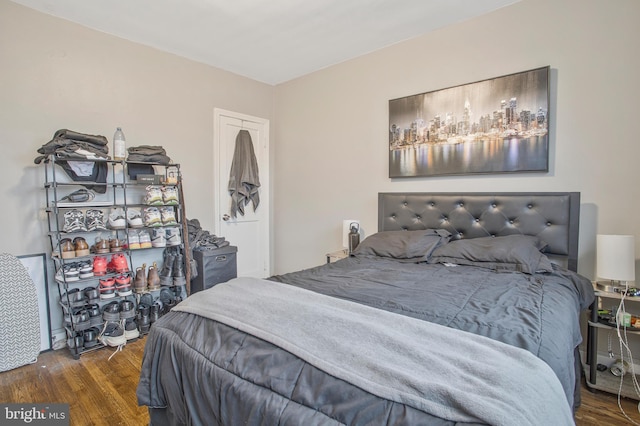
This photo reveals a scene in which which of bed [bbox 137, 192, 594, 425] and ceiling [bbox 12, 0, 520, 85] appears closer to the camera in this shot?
bed [bbox 137, 192, 594, 425]

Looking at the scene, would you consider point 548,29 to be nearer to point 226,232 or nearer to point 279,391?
point 279,391

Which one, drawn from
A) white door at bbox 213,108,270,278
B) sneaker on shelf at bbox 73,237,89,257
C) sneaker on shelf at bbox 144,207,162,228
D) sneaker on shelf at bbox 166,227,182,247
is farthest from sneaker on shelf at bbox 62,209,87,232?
white door at bbox 213,108,270,278

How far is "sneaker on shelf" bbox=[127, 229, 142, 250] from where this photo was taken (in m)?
2.85

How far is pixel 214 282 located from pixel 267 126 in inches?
84.0

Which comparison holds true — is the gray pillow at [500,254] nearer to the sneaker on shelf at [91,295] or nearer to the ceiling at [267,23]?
the ceiling at [267,23]

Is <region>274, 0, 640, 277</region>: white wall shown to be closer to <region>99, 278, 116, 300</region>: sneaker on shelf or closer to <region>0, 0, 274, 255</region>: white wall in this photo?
<region>0, 0, 274, 255</region>: white wall

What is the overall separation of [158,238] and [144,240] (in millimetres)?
122

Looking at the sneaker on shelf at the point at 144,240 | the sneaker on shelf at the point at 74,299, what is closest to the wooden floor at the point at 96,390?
the sneaker on shelf at the point at 74,299

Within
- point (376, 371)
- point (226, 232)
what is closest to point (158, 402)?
point (376, 371)

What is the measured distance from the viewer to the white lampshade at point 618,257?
1.93m

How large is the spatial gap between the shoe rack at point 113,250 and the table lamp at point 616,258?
10.3 feet

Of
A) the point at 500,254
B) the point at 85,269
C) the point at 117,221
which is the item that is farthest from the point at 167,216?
the point at 500,254

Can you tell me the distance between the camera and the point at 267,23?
285 cm

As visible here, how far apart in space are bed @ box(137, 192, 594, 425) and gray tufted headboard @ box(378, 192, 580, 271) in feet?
0.06
